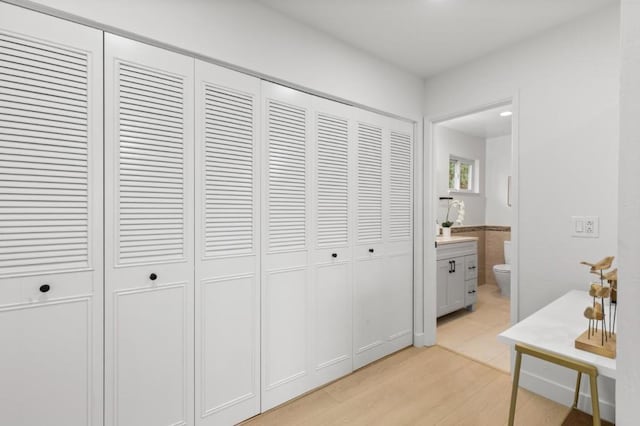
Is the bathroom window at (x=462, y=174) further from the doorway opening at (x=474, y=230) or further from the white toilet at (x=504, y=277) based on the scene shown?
the white toilet at (x=504, y=277)

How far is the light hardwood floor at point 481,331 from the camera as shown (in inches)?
110

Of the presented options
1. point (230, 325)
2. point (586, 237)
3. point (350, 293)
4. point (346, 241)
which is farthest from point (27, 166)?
point (586, 237)

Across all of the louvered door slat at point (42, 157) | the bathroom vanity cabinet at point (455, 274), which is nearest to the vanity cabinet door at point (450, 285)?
the bathroom vanity cabinet at point (455, 274)

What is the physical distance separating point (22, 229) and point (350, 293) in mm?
1966

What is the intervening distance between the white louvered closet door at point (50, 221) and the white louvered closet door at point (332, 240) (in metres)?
1.29

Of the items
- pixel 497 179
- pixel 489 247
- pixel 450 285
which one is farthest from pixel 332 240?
pixel 497 179

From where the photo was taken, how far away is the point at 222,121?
1.85 metres

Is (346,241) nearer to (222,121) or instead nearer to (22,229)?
(222,121)

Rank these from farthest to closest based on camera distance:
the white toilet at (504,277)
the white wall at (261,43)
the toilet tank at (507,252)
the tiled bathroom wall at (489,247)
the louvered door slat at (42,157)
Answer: the tiled bathroom wall at (489,247) → the toilet tank at (507,252) → the white toilet at (504,277) → the white wall at (261,43) → the louvered door slat at (42,157)

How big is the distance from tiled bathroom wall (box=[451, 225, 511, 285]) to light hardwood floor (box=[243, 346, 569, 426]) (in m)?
2.93

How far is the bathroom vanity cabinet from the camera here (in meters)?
3.55

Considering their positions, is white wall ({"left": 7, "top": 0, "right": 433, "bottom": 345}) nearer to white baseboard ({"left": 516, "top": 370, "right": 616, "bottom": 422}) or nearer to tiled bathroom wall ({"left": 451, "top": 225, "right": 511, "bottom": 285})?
white baseboard ({"left": 516, "top": 370, "right": 616, "bottom": 422})

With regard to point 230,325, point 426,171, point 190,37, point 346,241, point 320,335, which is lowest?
point 320,335

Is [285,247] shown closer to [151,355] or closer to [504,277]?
[151,355]
